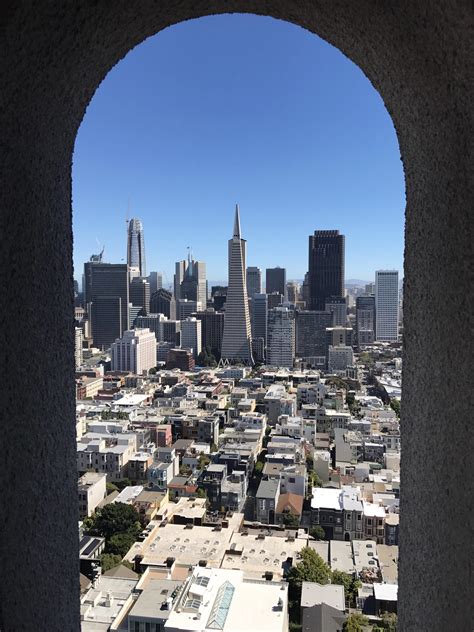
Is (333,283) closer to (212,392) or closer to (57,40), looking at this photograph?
(212,392)

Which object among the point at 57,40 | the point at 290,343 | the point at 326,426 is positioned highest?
the point at 57,40

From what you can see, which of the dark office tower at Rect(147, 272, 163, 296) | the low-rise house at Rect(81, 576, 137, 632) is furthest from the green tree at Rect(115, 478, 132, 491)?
the dark office tower at Rect(147, 272, 163, 296)

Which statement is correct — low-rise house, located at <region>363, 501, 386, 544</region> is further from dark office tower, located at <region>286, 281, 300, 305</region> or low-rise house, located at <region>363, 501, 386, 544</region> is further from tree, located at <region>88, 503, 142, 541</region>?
dark office tower, located at <region>286, 281, 300, 305</region>

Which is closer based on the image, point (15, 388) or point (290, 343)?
point (15, 388)

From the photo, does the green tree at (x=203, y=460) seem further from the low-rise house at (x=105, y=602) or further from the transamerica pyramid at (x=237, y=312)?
A: the transamerica pyramid at (x=237, y=312)

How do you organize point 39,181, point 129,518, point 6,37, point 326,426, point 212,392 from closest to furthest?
point 6,37
point 39,181
point 129,518
point 326,426
point 212,392

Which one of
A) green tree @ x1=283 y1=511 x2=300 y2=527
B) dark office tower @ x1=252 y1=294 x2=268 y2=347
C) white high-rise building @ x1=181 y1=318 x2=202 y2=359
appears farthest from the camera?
dark office tower @ x1=252 y1=294 x2=268 y2=347

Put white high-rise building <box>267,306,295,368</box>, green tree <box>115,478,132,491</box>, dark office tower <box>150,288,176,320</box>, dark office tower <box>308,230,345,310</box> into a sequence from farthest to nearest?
dark office tower <box>150,288,176,320</box>, dark office tower <box>308,230,345,310</box>, white high-rise building <box>267,306,295,368</box>, green tree <box>115,478,132,491</box>

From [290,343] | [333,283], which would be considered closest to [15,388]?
[290,343]
